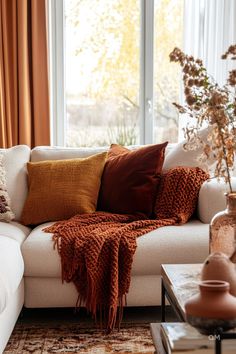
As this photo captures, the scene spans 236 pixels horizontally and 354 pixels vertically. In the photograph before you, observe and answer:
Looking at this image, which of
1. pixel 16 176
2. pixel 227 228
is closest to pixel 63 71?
pixel 16 176

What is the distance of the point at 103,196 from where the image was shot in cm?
334

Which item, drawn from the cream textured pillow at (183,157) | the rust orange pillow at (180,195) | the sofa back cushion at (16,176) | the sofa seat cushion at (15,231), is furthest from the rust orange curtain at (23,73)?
the rust orange pillow at (180,195)

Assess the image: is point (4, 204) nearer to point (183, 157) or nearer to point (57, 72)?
point (183, 157)

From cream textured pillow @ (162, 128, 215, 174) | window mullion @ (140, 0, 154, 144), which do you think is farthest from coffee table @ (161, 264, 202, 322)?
window mullion @ (140, 0, 154, 144)

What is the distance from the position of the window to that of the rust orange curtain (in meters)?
0.20

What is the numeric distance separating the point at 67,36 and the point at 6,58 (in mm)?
550

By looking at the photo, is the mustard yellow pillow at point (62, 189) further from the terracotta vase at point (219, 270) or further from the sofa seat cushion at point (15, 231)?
the terracotta vase at point (219, 270)

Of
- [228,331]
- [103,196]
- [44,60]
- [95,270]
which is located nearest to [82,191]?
[103,196]

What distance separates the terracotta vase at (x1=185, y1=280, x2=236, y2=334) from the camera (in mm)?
1453

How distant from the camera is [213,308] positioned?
1452mm

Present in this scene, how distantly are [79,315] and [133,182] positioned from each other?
29.8 inches

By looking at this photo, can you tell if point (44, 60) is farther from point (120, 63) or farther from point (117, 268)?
point (117, 268)

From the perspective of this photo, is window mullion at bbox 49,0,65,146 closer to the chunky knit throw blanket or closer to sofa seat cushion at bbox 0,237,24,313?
the chunky knit throw blanket

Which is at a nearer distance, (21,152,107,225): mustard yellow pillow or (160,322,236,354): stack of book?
(160,322,236,354): stack of book
